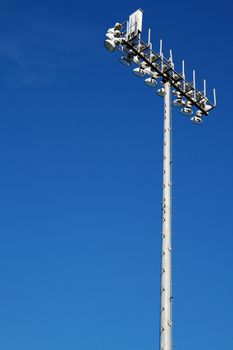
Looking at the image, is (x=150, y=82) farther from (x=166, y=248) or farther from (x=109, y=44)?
(x=166, y=248)

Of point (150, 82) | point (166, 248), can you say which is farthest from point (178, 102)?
point (166, 248)

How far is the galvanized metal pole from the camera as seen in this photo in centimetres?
1888

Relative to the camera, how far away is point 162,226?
2116 cm

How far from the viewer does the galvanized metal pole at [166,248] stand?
18875 mm

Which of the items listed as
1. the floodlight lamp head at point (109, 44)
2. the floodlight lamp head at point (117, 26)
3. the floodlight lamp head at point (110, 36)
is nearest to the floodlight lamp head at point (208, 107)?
the floodlight lamp head at point (109, 44)

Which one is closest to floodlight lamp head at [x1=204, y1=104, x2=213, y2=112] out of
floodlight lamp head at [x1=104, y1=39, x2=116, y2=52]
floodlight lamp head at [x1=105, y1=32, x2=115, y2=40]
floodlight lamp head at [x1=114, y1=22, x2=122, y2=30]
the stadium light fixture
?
the stadium light fixture

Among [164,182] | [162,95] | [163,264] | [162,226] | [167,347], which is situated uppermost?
[162,95]

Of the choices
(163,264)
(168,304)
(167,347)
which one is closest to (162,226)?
(163,264)

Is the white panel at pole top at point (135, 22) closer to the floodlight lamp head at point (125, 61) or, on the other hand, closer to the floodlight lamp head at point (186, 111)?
the floodlight lamp head at point (125, 61)

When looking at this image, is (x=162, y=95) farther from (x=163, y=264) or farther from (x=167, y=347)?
(x=167, y=347)

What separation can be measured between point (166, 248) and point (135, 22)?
1111cm

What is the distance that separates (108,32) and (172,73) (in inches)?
142

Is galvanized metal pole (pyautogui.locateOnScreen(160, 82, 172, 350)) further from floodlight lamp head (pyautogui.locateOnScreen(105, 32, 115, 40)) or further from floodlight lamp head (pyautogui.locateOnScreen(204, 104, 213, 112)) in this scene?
floodlight lamp head (pyautogui.locateOnScreen(105, 32, 115, 40))

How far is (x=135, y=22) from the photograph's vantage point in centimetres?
2586
